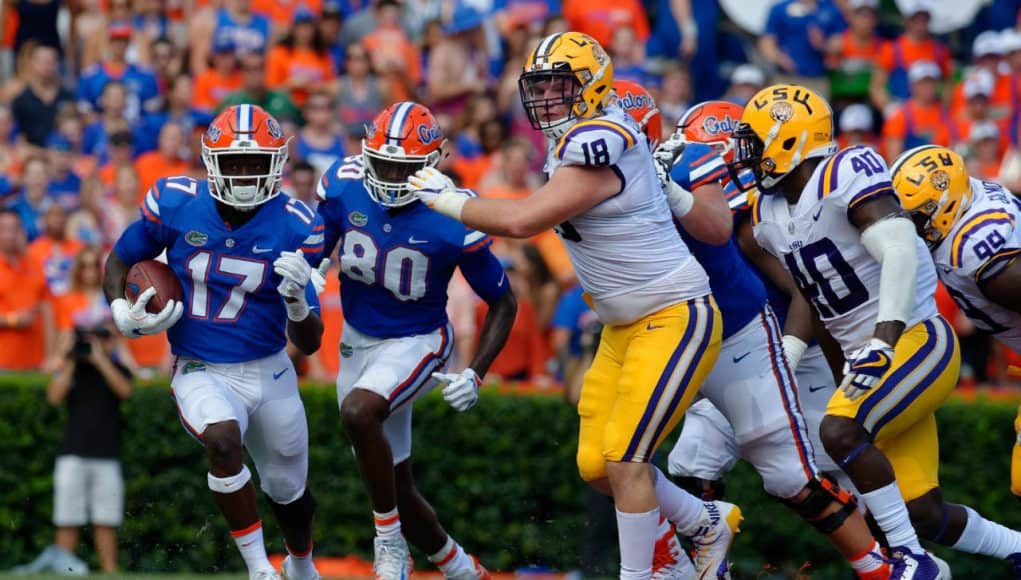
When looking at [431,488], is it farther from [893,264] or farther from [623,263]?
[893,264]

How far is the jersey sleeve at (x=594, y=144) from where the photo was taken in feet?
20.4

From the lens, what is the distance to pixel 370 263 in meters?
7.33

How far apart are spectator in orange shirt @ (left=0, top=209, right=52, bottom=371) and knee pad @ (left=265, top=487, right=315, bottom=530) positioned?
13.7ft

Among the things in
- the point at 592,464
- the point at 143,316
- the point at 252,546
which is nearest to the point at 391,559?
the point at 252,546

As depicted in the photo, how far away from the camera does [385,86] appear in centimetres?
1321

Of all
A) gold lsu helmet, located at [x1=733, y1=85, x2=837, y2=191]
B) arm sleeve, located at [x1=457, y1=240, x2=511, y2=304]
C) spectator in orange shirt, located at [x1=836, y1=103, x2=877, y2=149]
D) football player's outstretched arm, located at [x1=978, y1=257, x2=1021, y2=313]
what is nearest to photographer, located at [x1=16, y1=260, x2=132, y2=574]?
arm sleeve, located at [x1=457, y1=240, x2=511, y2=304]

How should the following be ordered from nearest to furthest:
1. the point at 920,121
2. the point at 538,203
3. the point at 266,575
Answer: the point at 538,203
the point at 266,575
the point at 920,121

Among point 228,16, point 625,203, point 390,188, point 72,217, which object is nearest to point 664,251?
point 625,203

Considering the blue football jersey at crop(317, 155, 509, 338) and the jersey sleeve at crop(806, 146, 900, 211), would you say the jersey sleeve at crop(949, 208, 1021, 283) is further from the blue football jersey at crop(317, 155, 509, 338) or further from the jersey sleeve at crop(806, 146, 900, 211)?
the blue football jersey at crop(317, 155, 509, 338)

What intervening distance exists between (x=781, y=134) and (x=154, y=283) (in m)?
2.77

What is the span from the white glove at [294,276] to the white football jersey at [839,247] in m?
2.01

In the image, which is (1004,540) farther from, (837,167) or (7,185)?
(7,185)

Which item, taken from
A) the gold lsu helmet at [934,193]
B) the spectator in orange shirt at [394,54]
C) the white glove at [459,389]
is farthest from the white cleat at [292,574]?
the spectator in orange shirt at [394,54]

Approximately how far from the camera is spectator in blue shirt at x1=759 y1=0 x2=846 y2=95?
44.9ft
